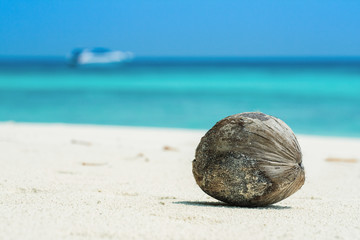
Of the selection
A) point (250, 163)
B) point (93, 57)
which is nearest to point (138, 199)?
point (250, 163)

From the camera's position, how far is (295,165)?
421 centimetres

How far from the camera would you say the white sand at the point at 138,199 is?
11.0ft

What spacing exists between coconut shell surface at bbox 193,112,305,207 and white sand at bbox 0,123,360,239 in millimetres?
145

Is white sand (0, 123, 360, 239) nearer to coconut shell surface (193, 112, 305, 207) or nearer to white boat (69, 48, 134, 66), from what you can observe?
coconut shell surface (193, 112, 305, 207)

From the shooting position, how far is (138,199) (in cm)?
460

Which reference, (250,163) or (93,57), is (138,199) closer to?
(250,163)

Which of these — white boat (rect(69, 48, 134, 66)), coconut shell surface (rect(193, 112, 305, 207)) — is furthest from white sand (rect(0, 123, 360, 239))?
white boat (rect(69, 48, 134, 66))

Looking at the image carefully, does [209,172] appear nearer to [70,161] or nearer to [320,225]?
[320,225]

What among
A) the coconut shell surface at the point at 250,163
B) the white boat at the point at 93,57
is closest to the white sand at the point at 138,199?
the coconut shell surface at the point at 250,163

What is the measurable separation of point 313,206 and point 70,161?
368 cm

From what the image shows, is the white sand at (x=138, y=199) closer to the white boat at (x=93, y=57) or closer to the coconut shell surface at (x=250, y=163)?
the coconut shell surface at (x=250, y=163)

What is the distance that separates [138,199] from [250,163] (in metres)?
1.11

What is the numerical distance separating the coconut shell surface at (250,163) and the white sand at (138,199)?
14cm

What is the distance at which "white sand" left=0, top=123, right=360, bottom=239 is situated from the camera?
3.36 metres
